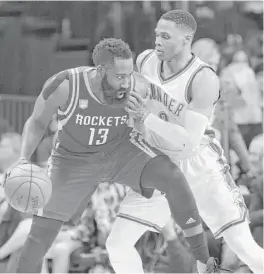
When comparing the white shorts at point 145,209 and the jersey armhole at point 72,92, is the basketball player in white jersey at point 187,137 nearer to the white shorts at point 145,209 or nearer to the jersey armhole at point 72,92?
the white shorts at point 145,209

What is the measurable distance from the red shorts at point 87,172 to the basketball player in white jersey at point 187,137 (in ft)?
0.44

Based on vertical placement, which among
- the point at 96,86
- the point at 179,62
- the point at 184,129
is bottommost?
the point at 184,129

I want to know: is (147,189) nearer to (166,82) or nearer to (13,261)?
(166,82)

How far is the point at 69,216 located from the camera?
4484 mm

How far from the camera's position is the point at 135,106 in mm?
4230

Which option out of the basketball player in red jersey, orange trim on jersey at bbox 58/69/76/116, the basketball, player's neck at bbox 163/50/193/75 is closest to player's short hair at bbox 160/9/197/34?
player's neck at bbox 163/50/193/75

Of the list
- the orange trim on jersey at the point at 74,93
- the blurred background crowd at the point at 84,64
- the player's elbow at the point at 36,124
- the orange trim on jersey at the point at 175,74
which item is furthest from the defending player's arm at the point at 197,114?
the blurred background crowd at the point at 84,64

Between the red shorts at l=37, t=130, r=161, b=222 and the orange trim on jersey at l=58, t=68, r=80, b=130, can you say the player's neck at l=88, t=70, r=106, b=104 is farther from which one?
the red shorts at l=37, t=130, r=161, b=222

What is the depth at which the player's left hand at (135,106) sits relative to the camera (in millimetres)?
4223

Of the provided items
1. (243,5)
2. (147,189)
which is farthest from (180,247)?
(243,5)

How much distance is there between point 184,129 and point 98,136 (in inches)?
19.4

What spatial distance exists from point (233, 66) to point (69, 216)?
2438mm

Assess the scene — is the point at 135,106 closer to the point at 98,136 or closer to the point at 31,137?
the point at 98,136

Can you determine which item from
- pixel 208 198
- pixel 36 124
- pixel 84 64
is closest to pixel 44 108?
pixel 36 124
